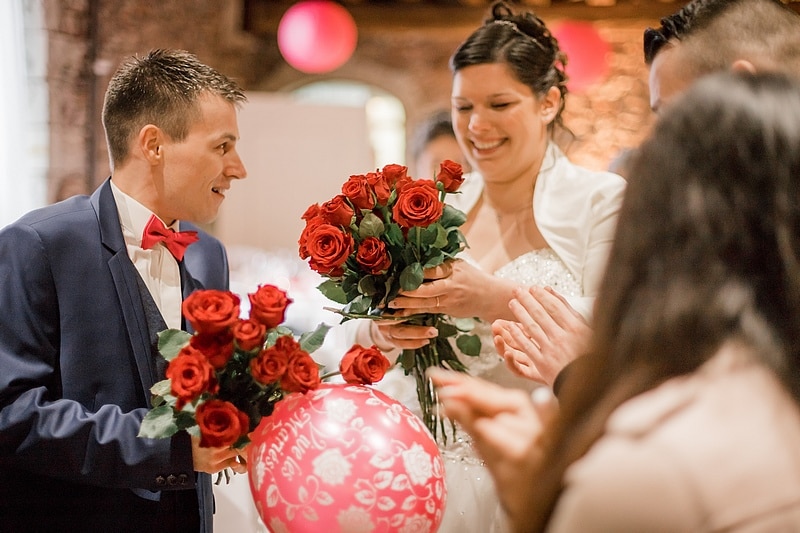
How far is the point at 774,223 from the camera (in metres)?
0.94

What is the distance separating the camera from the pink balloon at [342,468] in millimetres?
1496

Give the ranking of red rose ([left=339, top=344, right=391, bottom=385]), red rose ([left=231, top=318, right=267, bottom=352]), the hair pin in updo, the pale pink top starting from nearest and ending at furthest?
the pale pink top
red rose ([left=231, top=318, right=267, bottom=352])
red rose ([left=339, top=344, right=391, bottom=385])
the hair pin in updo

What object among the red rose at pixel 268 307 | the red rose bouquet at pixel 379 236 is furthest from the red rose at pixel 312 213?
the red rose at pixel 268 307

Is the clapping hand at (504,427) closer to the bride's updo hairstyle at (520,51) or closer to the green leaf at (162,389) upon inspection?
A: the green leaf at (162,389)

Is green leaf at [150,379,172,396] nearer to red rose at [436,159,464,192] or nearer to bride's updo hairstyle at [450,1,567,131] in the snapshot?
red rose at [436,159,464,192]

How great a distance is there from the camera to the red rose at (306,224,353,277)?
1.87 m

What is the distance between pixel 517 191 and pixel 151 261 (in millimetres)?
1146

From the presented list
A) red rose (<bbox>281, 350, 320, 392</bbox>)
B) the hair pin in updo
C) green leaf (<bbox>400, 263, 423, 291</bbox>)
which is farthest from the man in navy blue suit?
the hair pin in updo

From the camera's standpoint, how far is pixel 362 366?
1.72m

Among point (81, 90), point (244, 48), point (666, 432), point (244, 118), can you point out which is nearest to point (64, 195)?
point (81, 90)

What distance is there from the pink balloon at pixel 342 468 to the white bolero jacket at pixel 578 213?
0.89m

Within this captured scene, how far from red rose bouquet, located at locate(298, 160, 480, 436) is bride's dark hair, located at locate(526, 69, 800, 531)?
96 cm

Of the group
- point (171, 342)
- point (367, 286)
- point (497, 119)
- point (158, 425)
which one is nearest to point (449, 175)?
point (367, 286)

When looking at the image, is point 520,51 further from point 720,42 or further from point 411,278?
point 411,278
